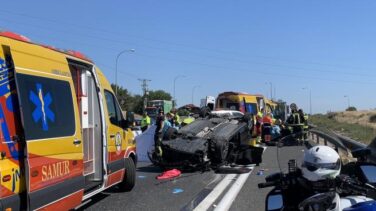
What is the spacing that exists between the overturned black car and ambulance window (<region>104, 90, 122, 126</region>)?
3.56 metres

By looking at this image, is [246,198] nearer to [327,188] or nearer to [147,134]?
[327,188]

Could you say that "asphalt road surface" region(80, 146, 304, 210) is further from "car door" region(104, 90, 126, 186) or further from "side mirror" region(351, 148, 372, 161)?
"side mirror" region(351, 148, 372, 161)

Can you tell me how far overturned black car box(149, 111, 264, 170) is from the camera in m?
13.0

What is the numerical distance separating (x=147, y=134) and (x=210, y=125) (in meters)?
2.03

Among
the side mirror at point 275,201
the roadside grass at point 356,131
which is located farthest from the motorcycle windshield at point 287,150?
the roadside grass at point 356,131

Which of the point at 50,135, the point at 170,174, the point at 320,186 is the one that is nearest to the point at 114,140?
the point at 50,135

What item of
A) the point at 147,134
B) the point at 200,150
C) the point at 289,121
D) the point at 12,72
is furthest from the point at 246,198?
the point at 289,121

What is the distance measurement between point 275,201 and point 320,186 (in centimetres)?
46

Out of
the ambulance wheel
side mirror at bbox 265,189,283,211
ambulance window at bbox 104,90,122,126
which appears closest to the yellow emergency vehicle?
the ambulance wheel

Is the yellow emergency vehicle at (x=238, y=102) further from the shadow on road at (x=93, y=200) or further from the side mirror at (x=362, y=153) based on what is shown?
the side mirror at (x=362, y=153)

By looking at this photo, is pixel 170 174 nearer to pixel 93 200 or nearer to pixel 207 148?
pixel 207 148

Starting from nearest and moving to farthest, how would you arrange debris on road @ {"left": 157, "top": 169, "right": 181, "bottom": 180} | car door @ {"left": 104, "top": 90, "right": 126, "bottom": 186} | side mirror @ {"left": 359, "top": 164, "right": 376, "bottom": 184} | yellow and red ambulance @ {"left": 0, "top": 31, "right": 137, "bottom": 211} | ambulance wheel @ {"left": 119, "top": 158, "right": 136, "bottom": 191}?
side mirror @ {"left": 359, "top": 164, "right": 376, "bottom": 184}
yellow and red ambulance @ {"left": 0, "top": 31, "right": 137, "bottom": 211}
car door @ {"left": 104, "top": 90, "right": 126, "bottom": 186}
ambulance wheel @ {"left": 119, "top": 158, "right": 136, "bottom": 191}
debris on road @ {"left": 157, "top": 169, "right": 181, "bottom": 180}

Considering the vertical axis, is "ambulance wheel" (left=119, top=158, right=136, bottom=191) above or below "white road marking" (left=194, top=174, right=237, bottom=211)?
above

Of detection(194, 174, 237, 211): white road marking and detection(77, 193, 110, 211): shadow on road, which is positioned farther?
detection(77, 193, 110, 211): shadow on road
